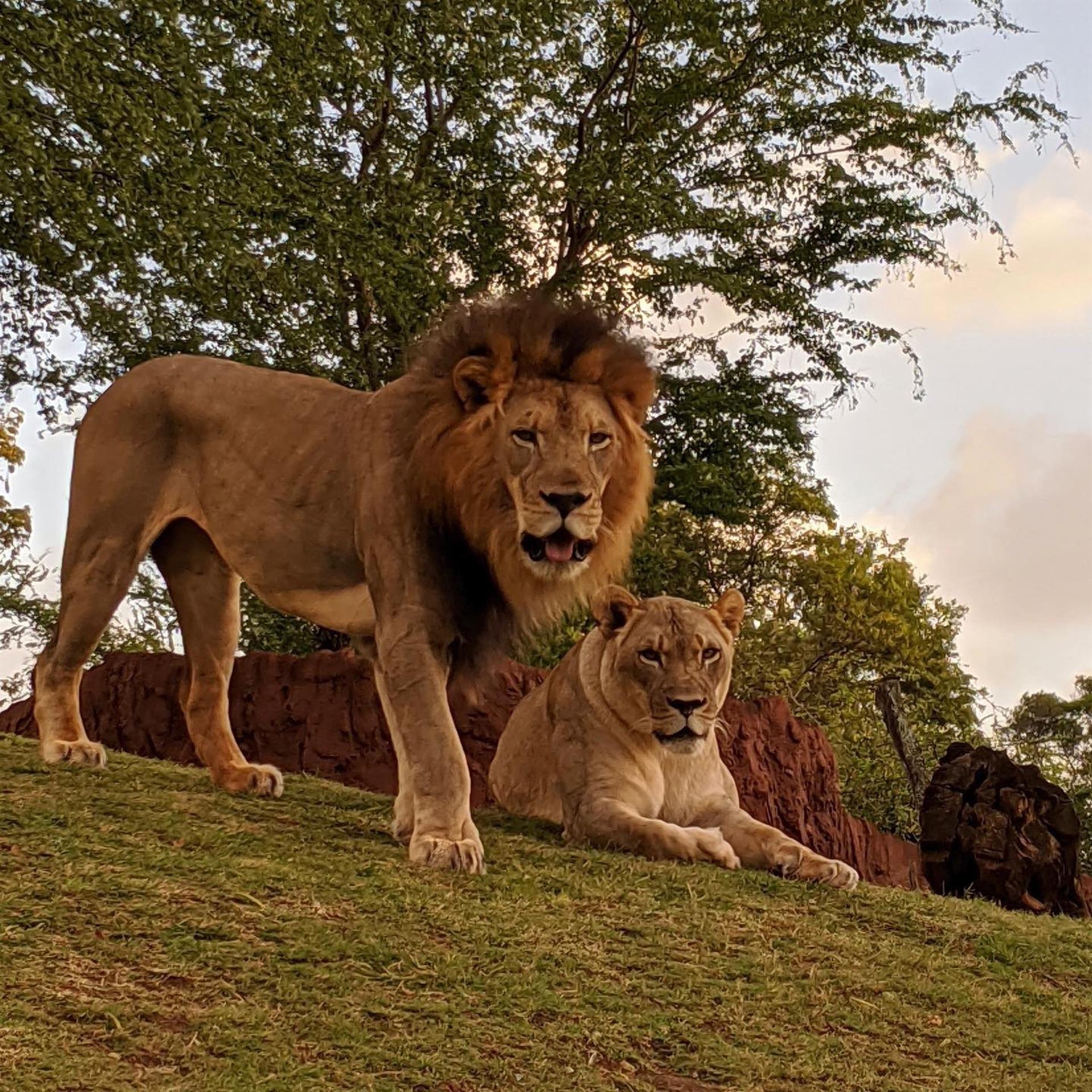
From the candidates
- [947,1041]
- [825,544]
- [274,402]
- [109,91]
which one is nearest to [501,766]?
[274,402]

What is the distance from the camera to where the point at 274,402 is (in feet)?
22.0

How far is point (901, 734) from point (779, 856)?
6.94 metres

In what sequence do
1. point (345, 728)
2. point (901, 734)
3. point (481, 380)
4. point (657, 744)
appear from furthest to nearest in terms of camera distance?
point (901, 734)
point (345, 728)
point (657, 744)
point (481, 380)

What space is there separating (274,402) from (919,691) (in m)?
12.0

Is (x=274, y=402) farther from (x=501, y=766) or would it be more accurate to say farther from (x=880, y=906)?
(x=880, y=906)

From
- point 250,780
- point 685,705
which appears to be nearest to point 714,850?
point 685,705

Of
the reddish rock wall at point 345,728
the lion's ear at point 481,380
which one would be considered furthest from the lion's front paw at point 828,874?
the reddish rock wall at point 345,728

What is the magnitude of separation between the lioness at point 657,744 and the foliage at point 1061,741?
22.7ft

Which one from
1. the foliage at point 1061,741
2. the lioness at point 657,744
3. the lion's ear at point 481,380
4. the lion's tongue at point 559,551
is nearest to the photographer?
the lion's tongue at point 559,551

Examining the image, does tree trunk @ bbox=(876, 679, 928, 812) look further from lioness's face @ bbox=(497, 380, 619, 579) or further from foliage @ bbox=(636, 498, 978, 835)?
lioness's face @ bbox=(497, 380, 619, 579)

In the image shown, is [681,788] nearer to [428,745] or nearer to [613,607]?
[613,607]

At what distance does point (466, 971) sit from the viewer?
4418 millimetres

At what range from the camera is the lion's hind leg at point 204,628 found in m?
7.08

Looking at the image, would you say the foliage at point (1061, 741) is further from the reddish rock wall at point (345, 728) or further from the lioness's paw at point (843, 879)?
the lioness's paw at point (843, 879)
